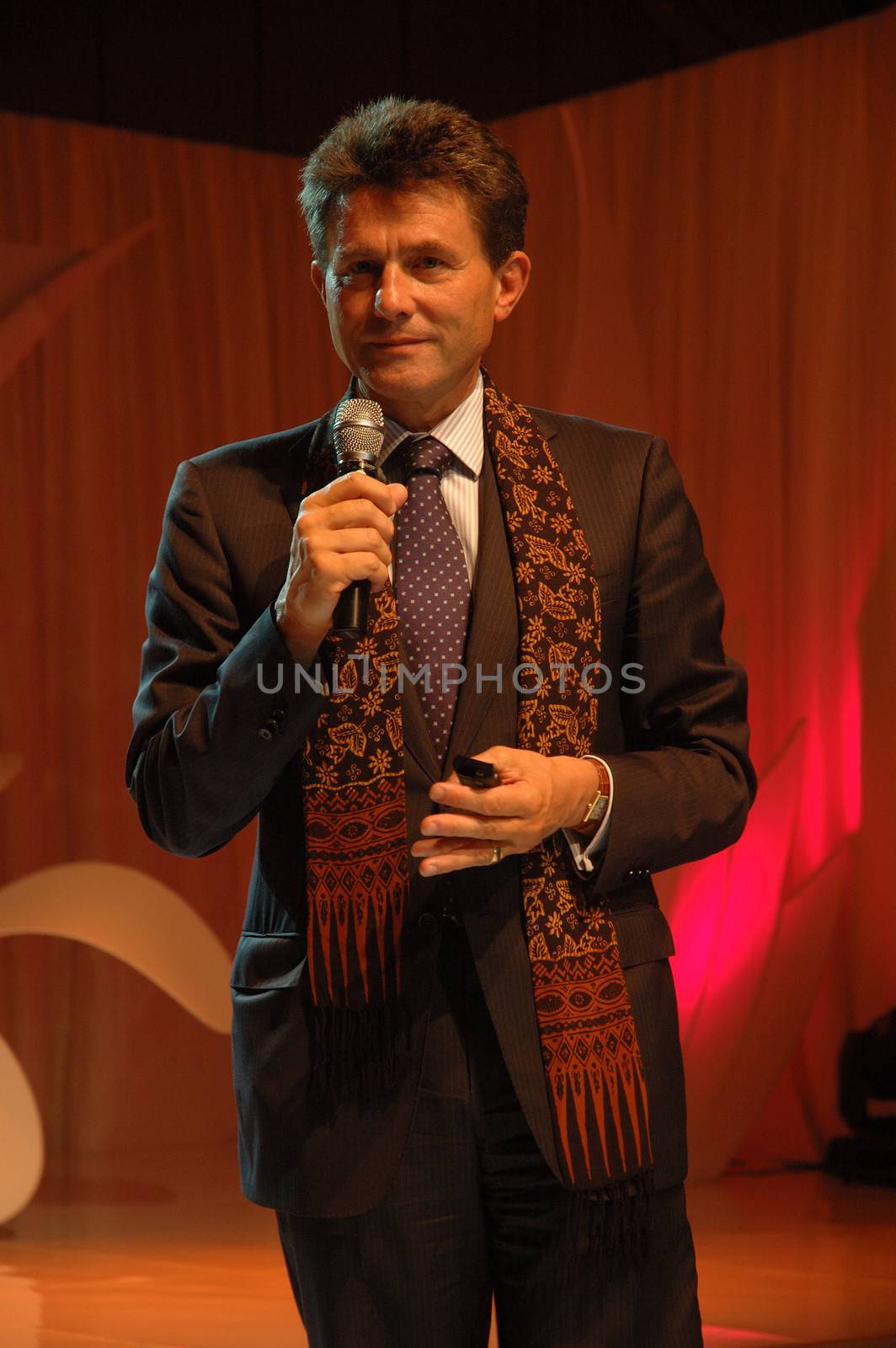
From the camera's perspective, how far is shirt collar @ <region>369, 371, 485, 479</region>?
154 centimetres

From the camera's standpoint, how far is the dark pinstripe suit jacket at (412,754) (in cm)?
136

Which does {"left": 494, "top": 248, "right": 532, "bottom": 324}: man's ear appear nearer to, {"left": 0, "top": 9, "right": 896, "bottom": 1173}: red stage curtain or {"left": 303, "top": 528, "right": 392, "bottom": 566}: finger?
{"left": 303, "top": 528, "right": 392, "bottom": 566}: finger

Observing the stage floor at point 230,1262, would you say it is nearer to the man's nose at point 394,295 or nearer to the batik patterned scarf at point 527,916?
the batik patterned scarf at point 527,916


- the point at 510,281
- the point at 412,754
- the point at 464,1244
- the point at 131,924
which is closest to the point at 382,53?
the point at 131,924

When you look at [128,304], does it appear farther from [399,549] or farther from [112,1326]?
[399,549]

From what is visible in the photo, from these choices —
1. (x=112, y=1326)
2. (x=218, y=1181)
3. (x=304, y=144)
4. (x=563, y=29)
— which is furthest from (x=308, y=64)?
(x=112, y=1326)

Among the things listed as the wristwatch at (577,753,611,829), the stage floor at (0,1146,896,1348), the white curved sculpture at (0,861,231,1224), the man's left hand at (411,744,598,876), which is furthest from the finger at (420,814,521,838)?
the white curved sculpture at (0,861,231,1224)

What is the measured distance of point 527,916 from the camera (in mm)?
1399

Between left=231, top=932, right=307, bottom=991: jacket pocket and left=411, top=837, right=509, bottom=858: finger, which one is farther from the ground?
left=411, top=837, right=509, bottom=858: finger

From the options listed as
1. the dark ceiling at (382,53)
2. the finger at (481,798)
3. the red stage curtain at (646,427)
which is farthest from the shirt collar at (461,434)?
the dark ceiling at (382,53)

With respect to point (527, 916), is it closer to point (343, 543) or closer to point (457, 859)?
point (457, 859)

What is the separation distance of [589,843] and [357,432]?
42 centimetres

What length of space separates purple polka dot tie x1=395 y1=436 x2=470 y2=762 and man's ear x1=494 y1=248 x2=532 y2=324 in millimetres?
161

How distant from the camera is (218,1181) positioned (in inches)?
191
